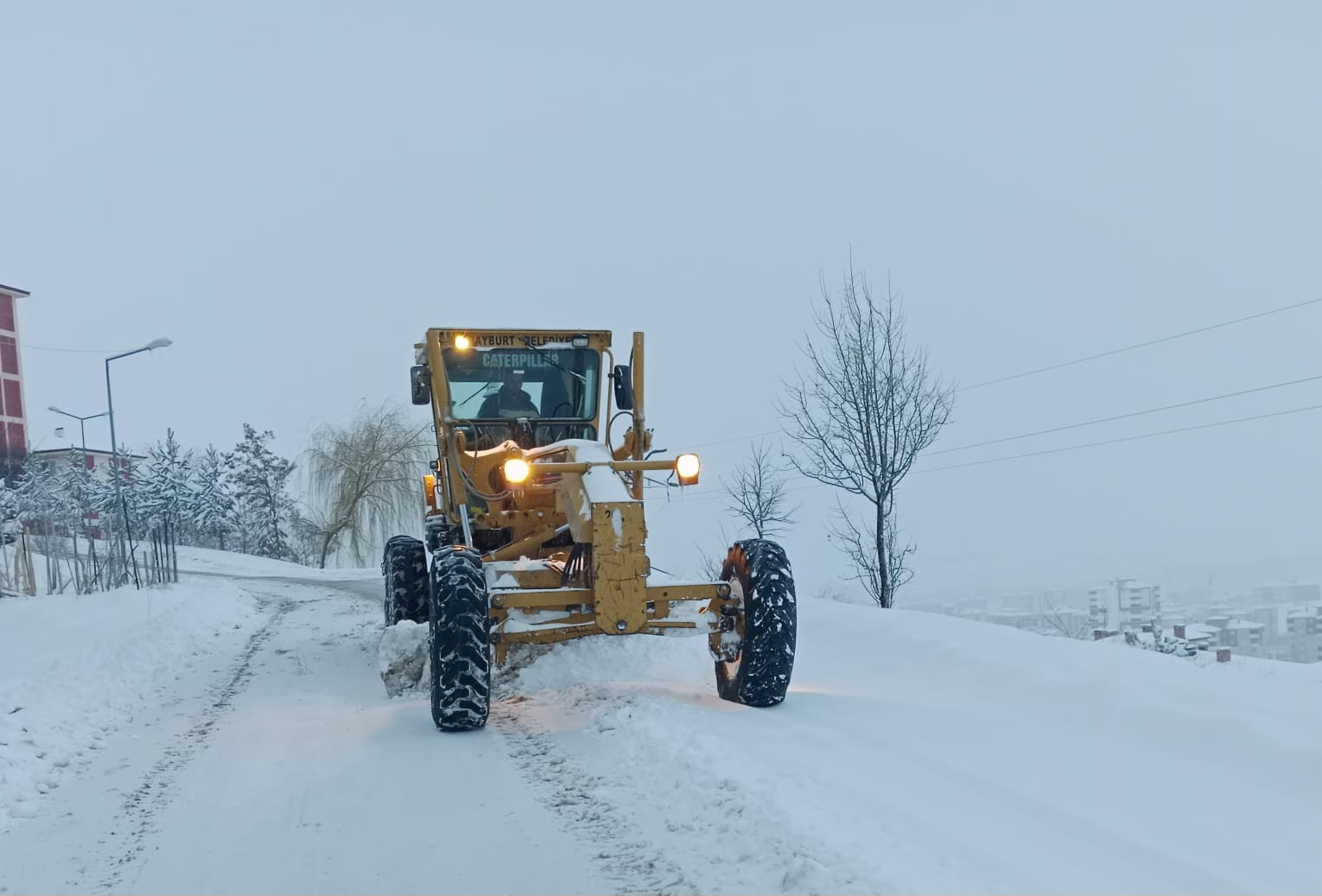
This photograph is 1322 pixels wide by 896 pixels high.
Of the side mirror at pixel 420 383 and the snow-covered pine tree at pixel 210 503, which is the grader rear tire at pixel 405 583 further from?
the snow-covered pine tree at pixel 210 503

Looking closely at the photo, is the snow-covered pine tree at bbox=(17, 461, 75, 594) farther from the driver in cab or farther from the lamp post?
the driver in cab

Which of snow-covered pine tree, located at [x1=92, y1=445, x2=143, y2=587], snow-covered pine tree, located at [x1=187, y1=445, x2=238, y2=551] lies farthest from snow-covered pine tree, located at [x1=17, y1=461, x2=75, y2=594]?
snow-covered pine tree, located at [x1=187, y1=445, x2=238, y2=551]

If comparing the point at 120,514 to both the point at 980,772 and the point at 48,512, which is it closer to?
the point at 48,512

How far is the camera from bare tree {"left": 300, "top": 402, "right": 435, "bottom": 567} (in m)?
41.9

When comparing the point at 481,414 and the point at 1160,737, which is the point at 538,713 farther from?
the point at 1160,737

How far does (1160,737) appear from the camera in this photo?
6.19 metres

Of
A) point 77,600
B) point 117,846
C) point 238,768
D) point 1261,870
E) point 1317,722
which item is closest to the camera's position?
point 1261,870

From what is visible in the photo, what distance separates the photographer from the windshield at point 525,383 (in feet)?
33.0

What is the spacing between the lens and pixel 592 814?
5.61 meters

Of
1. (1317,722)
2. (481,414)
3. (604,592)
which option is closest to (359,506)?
(481,414)

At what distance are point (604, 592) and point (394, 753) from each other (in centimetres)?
175

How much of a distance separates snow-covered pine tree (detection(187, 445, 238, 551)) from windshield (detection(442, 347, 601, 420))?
145 ft

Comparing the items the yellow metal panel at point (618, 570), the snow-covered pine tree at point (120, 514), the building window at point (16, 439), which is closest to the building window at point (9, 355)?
the building window at point (16, 439)

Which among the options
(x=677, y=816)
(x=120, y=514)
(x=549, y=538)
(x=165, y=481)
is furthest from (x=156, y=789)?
(x=165, y=481)
